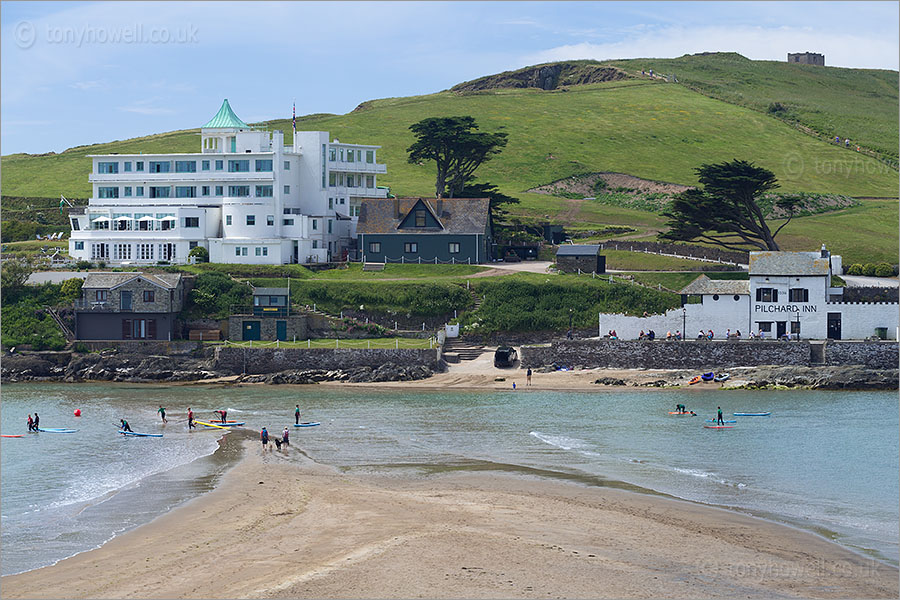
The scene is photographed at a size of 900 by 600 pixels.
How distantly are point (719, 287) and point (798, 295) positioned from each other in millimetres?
5151

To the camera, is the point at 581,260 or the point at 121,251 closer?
the point at 581,260

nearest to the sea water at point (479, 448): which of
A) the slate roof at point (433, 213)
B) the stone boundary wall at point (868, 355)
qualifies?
the stone boundary wall at point (868, 355)

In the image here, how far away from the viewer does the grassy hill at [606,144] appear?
435 feet

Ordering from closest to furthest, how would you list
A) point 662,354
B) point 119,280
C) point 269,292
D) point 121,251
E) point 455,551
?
point 455,551
point 662,354
point 119,280
point 269,292
point 121,251

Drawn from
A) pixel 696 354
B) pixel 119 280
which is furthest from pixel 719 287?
pixel 119 280

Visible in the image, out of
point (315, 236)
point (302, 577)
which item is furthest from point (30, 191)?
point (302, 577)

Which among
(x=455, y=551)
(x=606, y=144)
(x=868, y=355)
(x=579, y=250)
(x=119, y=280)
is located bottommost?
(x=455, y=551)

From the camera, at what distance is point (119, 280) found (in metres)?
76.9

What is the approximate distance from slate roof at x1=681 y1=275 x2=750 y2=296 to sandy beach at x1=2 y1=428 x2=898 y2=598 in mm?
36396

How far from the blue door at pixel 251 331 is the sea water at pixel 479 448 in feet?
29.1

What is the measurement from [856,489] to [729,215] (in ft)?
164

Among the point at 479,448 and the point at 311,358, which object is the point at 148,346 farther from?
the point at 479,448
